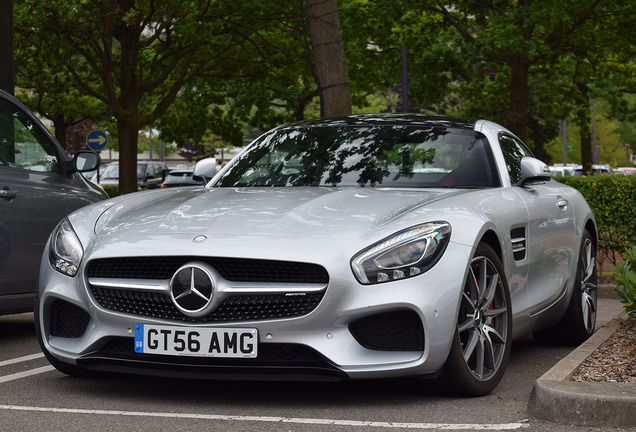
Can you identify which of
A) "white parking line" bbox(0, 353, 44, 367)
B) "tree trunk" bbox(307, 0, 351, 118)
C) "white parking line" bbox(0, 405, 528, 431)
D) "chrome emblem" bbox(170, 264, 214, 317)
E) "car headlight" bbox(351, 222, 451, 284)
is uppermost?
"tree trunk" bbox(307, 0, 351, 118)

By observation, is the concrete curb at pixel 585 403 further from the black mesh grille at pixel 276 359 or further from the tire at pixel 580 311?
the tire at pixel 580 311

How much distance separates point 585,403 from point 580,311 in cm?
279

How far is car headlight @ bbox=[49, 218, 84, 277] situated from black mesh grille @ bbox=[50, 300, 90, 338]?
0.59 feet

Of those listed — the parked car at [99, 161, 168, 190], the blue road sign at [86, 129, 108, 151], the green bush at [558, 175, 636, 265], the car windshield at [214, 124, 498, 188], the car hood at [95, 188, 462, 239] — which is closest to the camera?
the car hood at [95, 188, 462, 239]

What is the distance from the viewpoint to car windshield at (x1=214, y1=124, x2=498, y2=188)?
6215 millimetres

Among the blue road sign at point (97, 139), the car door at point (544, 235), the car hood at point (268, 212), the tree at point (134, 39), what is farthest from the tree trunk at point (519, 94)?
the car hood at point (268, 212)

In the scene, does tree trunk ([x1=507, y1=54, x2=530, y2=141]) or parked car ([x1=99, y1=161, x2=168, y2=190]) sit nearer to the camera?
tree trunk ([x1=507, y1=54, x2=530, y2=141])

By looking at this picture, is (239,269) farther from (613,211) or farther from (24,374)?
(613,211)

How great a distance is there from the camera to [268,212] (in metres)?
5.36

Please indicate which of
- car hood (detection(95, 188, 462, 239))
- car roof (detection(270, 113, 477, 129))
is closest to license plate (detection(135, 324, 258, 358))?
car hood (detection(95, 188, 462, 239))

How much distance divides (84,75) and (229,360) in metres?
29.3

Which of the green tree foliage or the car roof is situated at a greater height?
the green tree foliage

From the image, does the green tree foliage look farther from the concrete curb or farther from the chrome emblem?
the concrete curb

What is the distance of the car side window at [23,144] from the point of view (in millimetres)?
7738
